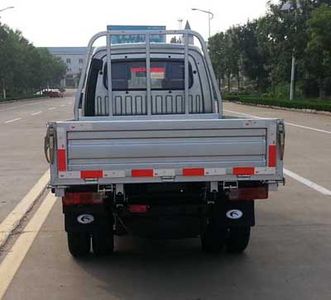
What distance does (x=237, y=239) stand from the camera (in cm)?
643

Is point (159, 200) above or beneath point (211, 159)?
beneath

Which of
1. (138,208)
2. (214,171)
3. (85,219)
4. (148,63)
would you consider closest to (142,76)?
(148,63)

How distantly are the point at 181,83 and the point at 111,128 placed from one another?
117 inches

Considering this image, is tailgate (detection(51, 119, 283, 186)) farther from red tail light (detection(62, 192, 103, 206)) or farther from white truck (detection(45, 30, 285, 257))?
red tail light (detection(62, 192, 103, 206))

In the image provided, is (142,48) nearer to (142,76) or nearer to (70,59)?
(142,76)

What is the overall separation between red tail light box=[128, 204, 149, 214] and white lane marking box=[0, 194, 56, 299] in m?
1.25

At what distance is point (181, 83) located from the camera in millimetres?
8133

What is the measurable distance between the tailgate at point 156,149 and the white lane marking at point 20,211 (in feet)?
7.13

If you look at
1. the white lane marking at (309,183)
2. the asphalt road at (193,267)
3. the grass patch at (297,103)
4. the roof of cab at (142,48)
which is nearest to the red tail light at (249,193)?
the asphalt road at (193,267)

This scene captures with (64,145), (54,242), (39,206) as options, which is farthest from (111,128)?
(39,206)

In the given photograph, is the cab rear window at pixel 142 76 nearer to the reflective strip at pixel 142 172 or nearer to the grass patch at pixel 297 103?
the reflective strip at pixel 142 172

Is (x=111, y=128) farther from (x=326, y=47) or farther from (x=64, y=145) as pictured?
(x=326, y=47)

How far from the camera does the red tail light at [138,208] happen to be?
559cm

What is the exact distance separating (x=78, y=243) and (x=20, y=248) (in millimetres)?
860
